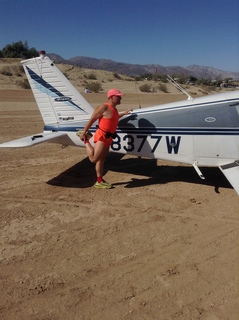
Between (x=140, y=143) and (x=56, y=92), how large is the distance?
2436mm

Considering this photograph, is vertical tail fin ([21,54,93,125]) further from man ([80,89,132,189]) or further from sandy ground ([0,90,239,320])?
sandy ground ([0,90,239,320])

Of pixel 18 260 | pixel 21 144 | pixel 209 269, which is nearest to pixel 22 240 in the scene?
pixel 18 260

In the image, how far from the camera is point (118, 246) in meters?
4.12

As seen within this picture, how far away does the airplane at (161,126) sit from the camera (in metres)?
5.46

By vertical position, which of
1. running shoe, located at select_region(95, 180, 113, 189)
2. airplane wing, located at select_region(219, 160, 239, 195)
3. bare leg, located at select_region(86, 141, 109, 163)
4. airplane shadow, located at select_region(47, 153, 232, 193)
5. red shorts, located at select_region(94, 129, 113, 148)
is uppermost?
red shorts, located at select_region(94, 129, 113, 148)

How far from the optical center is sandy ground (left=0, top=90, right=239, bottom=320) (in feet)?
10.2

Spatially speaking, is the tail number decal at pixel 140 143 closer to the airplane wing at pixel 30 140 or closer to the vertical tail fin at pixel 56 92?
the vertical tail fin at pixel 56 92

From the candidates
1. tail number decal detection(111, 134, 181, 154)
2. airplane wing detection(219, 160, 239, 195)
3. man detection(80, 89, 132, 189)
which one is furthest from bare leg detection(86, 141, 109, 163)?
airplane wing detection(219, 160, 239, 195)

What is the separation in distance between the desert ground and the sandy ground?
13 millimetres

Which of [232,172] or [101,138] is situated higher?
[101,138]

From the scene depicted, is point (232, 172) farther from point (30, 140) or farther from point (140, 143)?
point (30, 140)

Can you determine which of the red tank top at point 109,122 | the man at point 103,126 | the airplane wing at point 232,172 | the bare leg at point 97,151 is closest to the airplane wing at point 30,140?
the man at point 103,126

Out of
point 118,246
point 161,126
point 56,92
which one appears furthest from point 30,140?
point 118,246

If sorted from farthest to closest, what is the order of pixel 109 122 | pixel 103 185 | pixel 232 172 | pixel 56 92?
pixel 56 92, pixel 103 185, pixel 109 122, pixel 232 172
